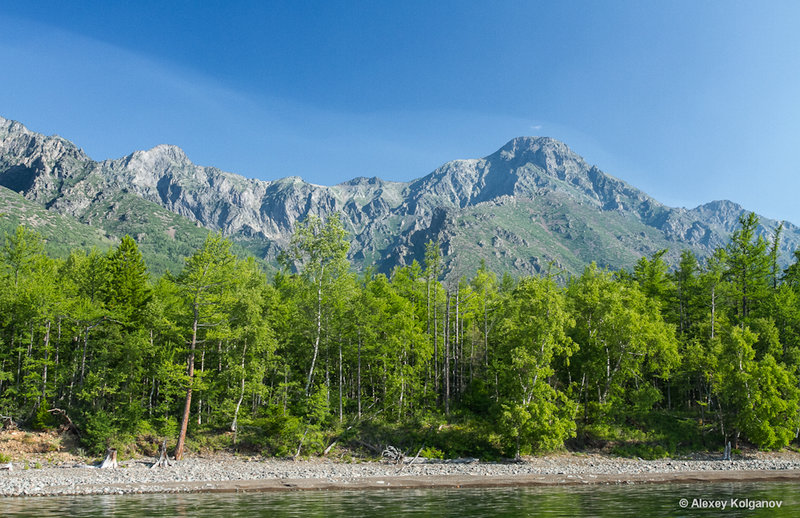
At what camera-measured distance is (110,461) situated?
102ft

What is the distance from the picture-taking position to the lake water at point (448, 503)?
1898 centimetres

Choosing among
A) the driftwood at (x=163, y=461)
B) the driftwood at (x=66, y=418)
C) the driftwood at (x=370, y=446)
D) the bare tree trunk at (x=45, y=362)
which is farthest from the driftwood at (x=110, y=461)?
the driftwood at (x=370, y=446)

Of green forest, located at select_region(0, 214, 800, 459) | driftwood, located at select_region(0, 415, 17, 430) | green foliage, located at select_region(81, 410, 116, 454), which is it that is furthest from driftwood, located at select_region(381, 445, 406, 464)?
driftwood, located at select_region(0, 415, 17, 430)

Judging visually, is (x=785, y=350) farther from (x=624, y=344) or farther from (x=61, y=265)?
(x=61, y=265)

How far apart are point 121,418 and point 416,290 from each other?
27453mm

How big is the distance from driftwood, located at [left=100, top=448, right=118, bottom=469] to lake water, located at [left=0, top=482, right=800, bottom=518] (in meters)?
9.10

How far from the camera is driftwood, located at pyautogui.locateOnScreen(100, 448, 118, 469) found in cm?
3059

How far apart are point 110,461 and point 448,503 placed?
23.9 meters

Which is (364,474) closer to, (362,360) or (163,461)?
(163,461)

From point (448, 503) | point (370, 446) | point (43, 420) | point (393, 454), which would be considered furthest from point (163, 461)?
point (448, 503)

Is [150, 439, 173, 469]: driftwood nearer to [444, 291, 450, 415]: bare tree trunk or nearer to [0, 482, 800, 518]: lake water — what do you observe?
[0, 482, 800, 518]: lake water

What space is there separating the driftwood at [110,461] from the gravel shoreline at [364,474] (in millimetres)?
613

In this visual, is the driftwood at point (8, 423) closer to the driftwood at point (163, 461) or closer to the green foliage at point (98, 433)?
the green foliage at point (98, 433)

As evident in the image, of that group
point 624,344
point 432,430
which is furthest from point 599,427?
point 432,430
